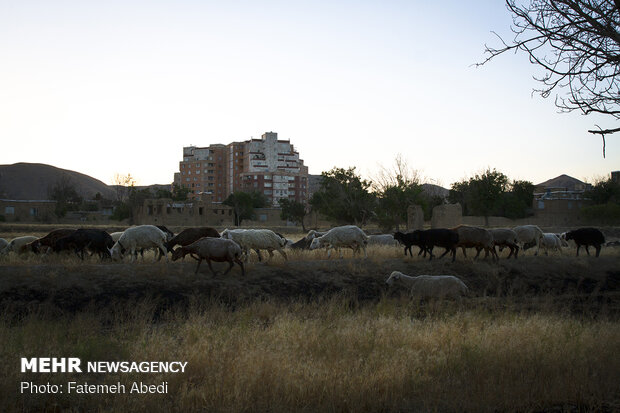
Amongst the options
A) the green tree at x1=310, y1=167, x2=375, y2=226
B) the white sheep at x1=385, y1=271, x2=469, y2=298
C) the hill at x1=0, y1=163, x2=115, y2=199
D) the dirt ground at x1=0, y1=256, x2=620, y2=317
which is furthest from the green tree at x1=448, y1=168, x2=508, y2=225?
the hill at x1=0, y1=163, x2=115, y2=199

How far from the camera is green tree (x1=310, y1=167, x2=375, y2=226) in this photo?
1770 inches

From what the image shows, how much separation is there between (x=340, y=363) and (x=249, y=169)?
11760 cm

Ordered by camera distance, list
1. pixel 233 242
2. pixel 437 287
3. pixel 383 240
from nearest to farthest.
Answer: pixel 437 287, pixel 233 242, pixel 383 240

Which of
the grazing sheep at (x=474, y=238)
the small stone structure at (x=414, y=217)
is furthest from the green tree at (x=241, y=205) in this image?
the grazing sheep at (x=474, y=238)

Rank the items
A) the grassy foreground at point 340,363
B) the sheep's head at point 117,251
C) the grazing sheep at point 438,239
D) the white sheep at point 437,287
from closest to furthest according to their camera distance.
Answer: the grassy foreground at point 340,363
the white sheep at point 437,287
the sheep's head at point 117,251
the grazing sheep at point 438,239

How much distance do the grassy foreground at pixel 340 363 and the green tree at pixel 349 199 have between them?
3394 cm

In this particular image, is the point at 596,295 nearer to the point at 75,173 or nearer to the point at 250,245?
the point at 250,245

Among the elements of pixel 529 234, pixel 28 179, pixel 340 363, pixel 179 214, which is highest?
pixel 28 179

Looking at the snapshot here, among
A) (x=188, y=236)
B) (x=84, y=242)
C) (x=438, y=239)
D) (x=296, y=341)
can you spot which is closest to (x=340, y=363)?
(x=296, y=341)

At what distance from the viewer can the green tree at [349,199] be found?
4497 cm

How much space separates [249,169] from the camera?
12394cm

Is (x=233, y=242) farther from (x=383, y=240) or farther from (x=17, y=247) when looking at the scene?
(x=383, y=240)

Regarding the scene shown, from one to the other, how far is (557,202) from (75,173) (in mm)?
160731

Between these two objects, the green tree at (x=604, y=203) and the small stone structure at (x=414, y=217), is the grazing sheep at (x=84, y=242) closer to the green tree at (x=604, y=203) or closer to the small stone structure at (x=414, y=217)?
the small stone structure at (x=414, y=217)
